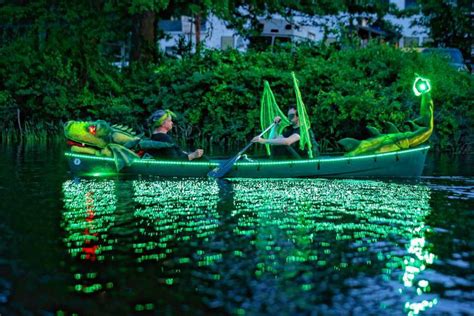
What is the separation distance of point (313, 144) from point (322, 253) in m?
9.29

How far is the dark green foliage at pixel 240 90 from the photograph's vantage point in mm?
27844

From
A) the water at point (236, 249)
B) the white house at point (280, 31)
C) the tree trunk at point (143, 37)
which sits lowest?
the water at point (236, 249)

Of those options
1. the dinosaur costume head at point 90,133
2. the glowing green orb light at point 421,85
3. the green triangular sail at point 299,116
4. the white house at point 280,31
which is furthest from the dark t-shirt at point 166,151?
the white house at point 280,31

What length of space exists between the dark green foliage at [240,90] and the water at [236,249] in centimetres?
1056

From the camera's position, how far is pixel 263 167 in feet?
61.7

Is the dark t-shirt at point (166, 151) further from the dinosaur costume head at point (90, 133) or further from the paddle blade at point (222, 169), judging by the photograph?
the dinosaur costume head at point (90, 133)

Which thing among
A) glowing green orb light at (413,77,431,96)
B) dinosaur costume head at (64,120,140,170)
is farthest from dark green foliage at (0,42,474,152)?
dinosaur costume head at (64,120,140,170)

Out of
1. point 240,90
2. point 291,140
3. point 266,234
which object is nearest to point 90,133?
point 291,140

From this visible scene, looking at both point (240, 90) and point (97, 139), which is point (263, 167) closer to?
point (97, 139)

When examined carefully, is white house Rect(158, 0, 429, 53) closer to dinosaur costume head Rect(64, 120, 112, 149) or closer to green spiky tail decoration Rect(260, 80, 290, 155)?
green spiky tail decoration Rect(260, 80, 290, 155)

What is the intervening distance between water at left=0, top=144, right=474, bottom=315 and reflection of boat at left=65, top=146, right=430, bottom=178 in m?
1.10

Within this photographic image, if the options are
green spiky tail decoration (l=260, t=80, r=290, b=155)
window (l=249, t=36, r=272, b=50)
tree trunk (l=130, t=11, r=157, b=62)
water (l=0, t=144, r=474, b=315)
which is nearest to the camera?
water (l=0, t=144, r=474, b=315)

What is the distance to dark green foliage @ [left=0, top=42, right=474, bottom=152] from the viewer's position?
2784cm

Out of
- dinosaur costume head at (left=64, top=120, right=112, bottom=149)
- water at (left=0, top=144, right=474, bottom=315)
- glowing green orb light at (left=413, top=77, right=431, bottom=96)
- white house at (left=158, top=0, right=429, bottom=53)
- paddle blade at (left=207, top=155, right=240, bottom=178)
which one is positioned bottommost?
water at (left=0, top=144, right=474, bottom=315)
